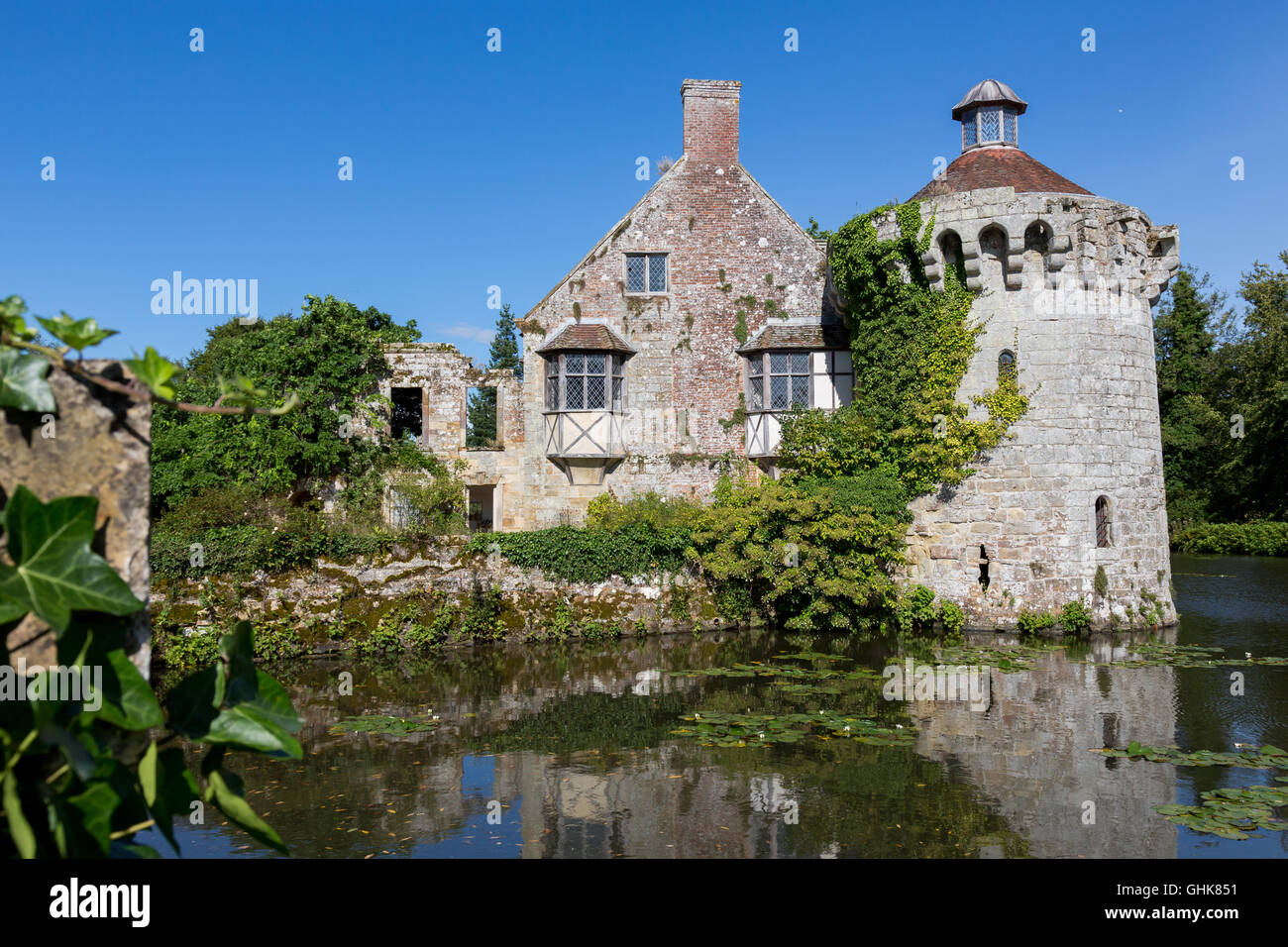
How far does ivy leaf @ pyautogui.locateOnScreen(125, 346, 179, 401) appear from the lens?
65.7 inches

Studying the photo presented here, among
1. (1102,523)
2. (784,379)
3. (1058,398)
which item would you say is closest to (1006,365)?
(1058,398)

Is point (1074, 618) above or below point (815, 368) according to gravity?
below

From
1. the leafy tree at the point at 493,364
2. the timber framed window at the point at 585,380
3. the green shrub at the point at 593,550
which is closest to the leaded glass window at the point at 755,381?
the timber framed window at the point at 585,380

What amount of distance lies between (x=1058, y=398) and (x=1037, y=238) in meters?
3.06

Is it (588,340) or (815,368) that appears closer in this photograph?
(815,368)

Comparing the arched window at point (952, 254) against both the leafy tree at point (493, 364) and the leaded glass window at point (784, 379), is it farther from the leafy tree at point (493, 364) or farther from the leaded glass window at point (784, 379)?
the leafy tree at point (493, 364)

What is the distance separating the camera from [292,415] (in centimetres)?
1975

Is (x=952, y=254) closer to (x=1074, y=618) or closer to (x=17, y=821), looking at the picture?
(x=1074, y=618)

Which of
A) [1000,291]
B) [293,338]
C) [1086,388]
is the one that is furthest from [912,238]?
[293,338]

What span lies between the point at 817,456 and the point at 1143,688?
7.85 m

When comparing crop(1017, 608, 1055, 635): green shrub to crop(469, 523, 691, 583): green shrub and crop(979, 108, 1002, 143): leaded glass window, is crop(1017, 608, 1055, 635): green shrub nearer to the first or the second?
crop(469, 523, 691, 583): green shrub

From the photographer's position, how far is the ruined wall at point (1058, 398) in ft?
51.7

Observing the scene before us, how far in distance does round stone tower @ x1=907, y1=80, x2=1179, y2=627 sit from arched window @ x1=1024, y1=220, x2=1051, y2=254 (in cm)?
3

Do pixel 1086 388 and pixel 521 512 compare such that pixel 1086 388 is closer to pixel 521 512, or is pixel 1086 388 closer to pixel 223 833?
pixel 521 512
